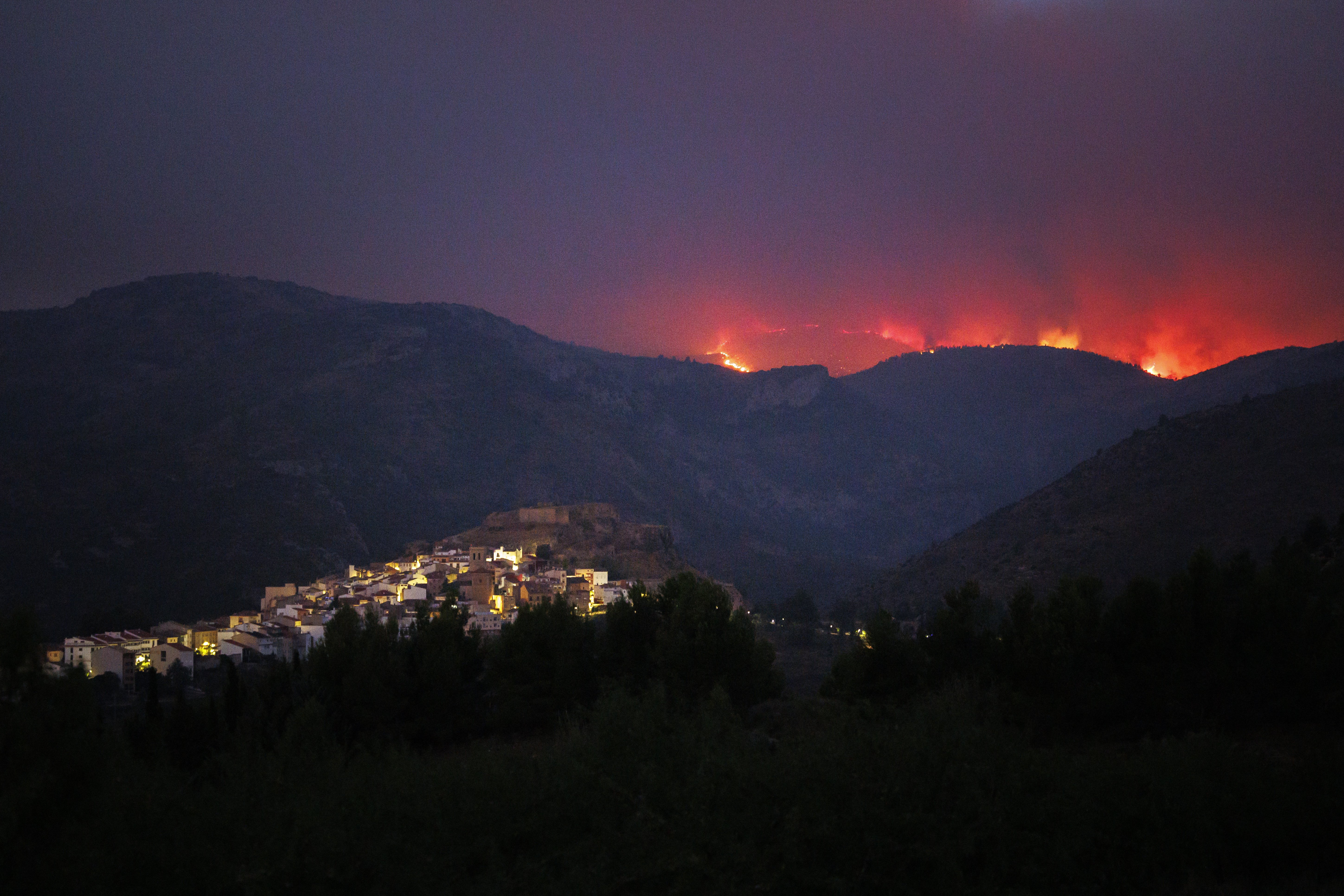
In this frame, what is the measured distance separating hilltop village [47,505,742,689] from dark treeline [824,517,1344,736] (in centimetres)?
920

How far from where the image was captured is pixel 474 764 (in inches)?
348

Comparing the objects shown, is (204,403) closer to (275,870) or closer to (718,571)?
(718,571)

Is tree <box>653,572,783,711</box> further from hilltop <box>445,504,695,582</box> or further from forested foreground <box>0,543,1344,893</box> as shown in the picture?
hilltop <box>445,504,695,582</box>

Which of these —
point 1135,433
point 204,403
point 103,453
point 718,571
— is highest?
point 204,403

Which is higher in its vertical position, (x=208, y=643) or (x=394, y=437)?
(x=394, y=437)

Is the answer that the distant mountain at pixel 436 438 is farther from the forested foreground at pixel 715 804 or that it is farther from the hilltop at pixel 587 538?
Result: the forested foreground at pixel 715 804

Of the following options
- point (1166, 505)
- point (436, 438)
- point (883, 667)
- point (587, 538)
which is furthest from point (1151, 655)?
point (436, 438)

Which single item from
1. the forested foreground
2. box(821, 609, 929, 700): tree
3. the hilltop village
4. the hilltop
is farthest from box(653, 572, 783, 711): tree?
the hilltop

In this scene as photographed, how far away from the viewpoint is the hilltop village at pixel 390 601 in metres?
34.2

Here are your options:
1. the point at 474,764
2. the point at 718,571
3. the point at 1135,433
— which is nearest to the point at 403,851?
the point at 474,764

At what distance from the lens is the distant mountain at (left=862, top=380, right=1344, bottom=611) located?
4031cm

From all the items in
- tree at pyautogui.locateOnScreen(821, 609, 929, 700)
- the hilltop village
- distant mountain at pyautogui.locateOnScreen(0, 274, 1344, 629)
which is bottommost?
tree at pyautogui.locateOnScreen(821, 609, 929, 700)

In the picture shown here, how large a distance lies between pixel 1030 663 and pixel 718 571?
69.1 meters

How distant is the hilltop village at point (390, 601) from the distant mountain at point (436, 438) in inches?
380
